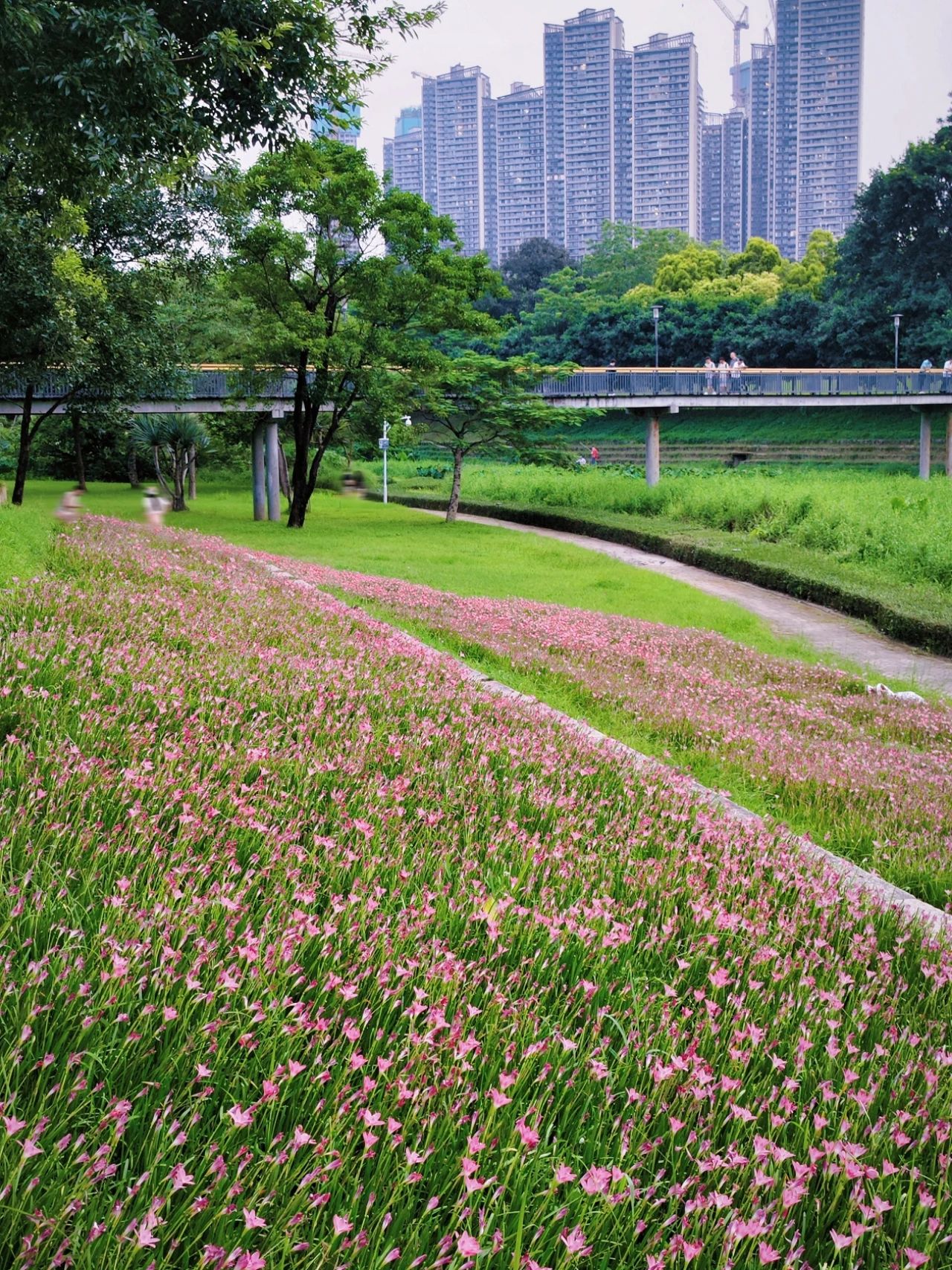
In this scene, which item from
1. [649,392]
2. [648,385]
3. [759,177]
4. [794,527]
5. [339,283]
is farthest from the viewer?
[759,177]

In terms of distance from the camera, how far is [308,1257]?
1541 mm

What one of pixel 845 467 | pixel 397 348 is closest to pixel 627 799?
pixel 397 348

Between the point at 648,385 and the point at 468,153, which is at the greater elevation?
the point at 468,153

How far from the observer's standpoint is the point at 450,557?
23.1 m

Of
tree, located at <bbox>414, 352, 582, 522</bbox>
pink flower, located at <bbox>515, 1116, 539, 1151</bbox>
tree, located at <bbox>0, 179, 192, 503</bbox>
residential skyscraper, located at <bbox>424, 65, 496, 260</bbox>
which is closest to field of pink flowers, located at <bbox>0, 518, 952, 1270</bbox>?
pink flower, located at <bbox>515, 1116, 539, 1151</bbox>

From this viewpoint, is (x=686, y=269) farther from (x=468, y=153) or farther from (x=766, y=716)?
(x=468, y=153)

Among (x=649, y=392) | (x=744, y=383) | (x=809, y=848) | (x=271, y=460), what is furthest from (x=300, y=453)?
(x=809, y=848)

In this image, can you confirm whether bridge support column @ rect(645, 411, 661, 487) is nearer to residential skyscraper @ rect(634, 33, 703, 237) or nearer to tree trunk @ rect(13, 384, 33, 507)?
tree trunk @ rect(13, 384, 33, 507)

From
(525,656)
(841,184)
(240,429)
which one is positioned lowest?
(525,656)

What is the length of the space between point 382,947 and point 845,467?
60.6m

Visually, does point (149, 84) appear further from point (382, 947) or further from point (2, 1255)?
point (2, 1255)

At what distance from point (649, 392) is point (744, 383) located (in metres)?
6.64

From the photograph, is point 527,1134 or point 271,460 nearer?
point 527,1134

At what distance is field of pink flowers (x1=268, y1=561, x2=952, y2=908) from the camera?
5.70 m
